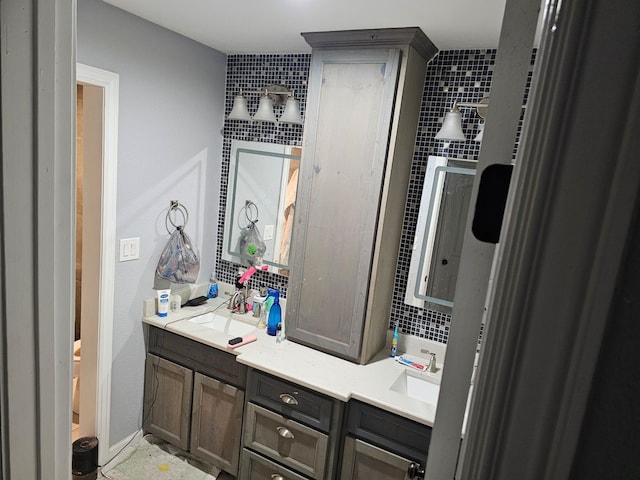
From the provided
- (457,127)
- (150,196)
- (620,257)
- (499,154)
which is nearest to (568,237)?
(620,257)

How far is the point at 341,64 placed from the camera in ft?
6.19

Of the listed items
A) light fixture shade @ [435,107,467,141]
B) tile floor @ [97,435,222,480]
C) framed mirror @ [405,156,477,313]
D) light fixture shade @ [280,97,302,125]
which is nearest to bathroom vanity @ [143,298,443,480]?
tile floor @ [97,435,222,480]

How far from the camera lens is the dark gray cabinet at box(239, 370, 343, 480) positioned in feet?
5.84

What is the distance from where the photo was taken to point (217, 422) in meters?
2.17

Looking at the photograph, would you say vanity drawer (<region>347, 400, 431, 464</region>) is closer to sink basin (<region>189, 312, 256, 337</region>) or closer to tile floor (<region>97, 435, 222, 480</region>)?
sink basin (<region>189, 312, 256, 337</region>)

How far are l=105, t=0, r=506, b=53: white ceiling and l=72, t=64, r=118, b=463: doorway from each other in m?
0.45

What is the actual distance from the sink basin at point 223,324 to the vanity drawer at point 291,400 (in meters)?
0.43

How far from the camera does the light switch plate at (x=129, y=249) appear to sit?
2.12m

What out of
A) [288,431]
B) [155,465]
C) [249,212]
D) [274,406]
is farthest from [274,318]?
[155,465]

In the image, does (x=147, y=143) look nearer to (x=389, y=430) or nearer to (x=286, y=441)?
(x=286, y=441)

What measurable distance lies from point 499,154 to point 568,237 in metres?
0.15

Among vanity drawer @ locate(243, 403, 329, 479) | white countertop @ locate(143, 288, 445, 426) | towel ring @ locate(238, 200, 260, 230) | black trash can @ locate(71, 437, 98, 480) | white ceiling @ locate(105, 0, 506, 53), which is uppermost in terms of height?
white ceiling @ locate(105, 0, 506, 53)

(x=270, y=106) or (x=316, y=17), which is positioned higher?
(x=316, y=17)

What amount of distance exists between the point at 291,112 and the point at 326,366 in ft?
4.66
